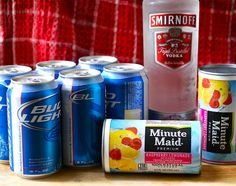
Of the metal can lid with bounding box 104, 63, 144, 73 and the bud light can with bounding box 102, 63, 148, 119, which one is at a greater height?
the metal can lid with bounding box 104, 63, 144, 73

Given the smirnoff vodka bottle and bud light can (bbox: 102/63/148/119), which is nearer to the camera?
bud light can (bbox: 102/63/148/119)

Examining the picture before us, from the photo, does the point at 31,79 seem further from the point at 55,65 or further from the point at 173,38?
the point at 173,38

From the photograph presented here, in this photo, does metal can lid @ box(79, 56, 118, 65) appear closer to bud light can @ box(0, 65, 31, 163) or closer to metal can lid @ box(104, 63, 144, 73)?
metal can lid @ box(104, 63, 144, 73)

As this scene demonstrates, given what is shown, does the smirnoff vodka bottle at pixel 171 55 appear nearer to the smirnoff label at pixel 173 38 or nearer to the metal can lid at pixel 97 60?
the smirnoff label at pixel 173 38

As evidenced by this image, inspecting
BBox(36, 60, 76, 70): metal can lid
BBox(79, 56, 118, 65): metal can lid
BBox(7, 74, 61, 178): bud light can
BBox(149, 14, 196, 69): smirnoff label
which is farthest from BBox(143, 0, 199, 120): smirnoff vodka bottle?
BBox(7, 74, 61, 178): bud light can

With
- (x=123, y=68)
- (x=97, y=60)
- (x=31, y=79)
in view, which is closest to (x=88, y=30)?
(x=97, y=60)

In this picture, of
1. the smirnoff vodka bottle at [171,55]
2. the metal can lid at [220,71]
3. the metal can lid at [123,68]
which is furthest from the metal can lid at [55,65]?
the metal can lid at [220,71]

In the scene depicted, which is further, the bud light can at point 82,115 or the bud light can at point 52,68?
the bud light can at point 52,68

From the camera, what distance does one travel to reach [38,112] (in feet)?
3.45

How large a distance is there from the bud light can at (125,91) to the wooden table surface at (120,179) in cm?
15

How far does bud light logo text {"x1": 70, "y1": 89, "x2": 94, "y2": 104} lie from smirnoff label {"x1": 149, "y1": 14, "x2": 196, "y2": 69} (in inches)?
10.6

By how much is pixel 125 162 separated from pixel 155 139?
0.27 feet

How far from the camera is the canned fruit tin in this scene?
3.53 feet

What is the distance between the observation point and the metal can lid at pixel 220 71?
43.6 inches
